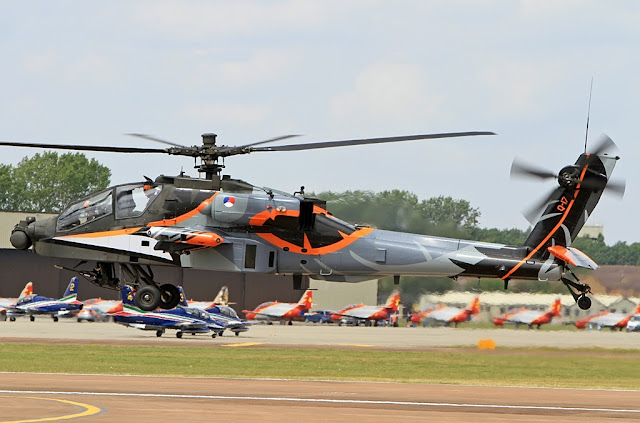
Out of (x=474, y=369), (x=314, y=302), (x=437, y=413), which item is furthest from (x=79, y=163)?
(x=437, y=413)

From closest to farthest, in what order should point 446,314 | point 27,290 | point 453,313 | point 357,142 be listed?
1. point 357,142
2. point 453,313
3. point 446,314
4. point 27,290

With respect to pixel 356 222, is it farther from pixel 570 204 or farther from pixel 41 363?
pixel 41 363

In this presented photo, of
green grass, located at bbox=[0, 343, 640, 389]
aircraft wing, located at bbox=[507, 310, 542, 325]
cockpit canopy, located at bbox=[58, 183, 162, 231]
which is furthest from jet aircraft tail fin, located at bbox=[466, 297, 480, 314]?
cockpit canopy, located at bbox=[58, 183, 162, 231]

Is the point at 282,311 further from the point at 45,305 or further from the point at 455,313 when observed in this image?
the point at 455,313

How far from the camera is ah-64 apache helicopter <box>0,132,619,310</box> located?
26672mm

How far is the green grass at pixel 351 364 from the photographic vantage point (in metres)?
37.9

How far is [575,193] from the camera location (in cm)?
3009

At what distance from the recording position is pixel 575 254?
2861cm

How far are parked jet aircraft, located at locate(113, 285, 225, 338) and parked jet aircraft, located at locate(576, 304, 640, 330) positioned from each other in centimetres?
2308

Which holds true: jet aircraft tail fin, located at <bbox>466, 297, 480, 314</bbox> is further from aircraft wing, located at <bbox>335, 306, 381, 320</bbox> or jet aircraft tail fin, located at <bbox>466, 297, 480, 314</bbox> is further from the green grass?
aircraft wing, located at <bbox>335, 306, 381, 320</bbox>

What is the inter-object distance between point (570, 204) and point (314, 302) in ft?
216

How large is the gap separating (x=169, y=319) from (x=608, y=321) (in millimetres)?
26922

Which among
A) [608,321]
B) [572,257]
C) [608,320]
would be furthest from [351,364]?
[608,321]

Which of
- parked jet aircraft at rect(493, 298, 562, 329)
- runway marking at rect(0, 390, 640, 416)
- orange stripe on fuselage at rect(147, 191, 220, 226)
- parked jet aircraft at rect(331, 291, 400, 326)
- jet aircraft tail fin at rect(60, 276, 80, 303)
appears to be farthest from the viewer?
parked jet aircraft at rect(331, 291, 400, 326)
